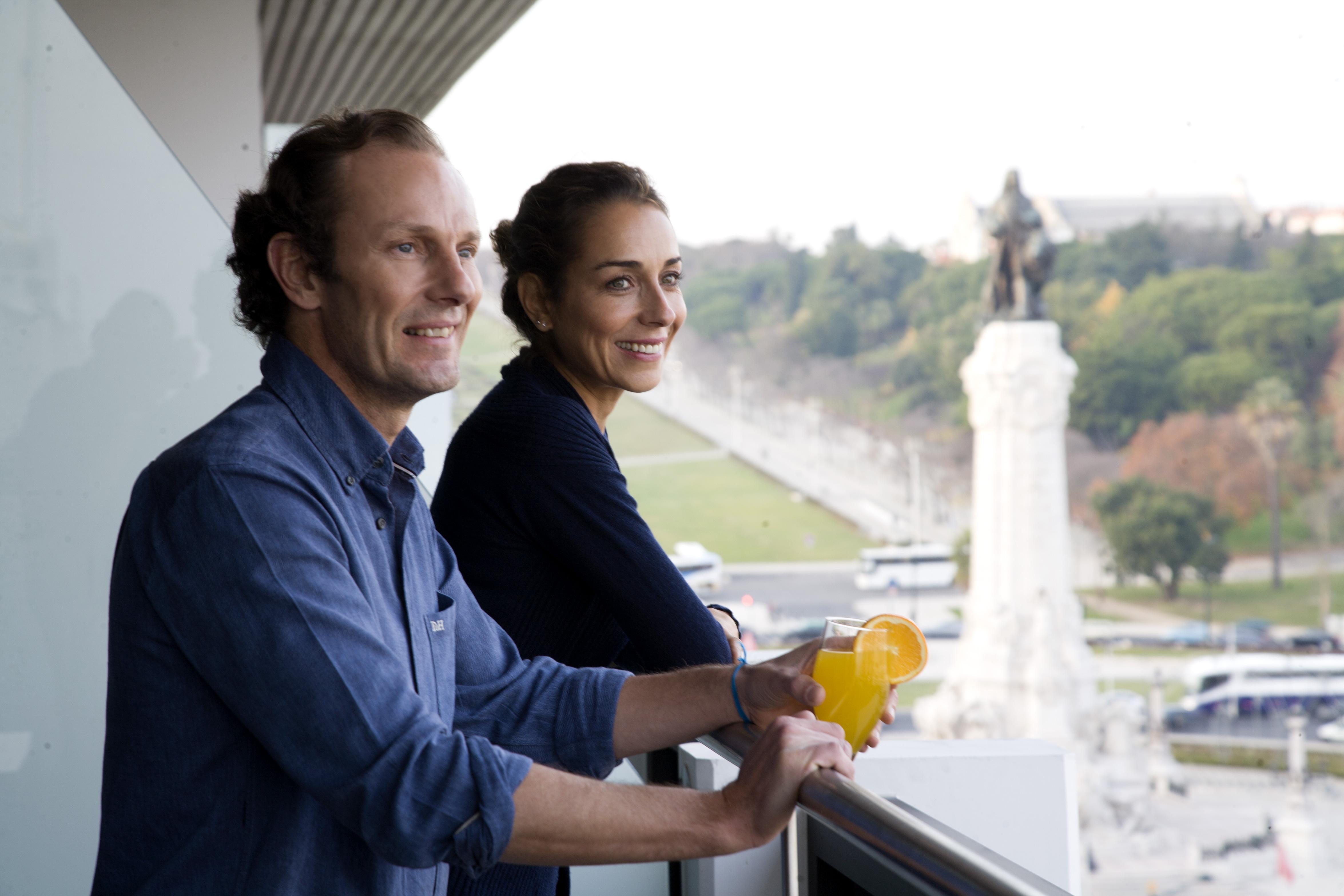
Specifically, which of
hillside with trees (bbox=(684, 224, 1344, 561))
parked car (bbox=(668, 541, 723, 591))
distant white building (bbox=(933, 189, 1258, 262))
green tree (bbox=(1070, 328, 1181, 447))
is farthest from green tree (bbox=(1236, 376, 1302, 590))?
Answer: parked car (bbox=(668, 541, 723, 591))

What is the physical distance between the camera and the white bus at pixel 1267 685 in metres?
28.5

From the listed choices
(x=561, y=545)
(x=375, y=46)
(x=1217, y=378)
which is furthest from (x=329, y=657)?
(x=1217, y=378)

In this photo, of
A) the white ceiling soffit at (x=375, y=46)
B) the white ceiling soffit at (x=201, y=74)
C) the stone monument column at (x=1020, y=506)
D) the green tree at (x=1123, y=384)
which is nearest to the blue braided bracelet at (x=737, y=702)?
the white ceiling soffit at (x=201, y=74)

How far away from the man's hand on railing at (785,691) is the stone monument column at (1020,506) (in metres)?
13.5

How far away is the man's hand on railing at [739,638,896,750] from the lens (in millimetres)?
946

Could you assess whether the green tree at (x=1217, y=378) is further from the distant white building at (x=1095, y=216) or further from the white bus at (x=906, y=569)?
the white bus at (x=906, y=569)

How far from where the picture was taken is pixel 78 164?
1760mm

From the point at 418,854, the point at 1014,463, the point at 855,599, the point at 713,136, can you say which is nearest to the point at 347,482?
the point at 418,854

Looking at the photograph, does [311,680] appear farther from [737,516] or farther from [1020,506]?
[737,516]

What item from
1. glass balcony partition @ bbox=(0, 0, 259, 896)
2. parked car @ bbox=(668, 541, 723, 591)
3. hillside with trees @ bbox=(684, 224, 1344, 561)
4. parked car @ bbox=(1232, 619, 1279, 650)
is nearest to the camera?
glass balcony partition @ bbox=(0, 0, 259, 896)

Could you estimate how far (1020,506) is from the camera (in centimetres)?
1534

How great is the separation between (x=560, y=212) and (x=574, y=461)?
30cm

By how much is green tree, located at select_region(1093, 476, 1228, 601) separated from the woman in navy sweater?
104ft

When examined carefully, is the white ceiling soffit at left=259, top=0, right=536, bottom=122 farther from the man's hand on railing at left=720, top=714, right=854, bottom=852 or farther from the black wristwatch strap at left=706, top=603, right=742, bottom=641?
the man's hand on railing at left=720, top=714, right=854, bottom=852
